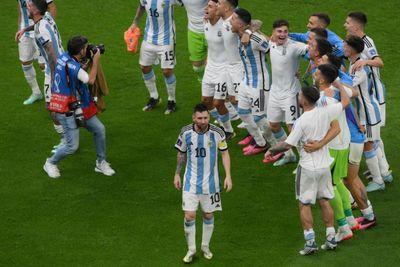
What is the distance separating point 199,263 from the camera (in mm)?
10492

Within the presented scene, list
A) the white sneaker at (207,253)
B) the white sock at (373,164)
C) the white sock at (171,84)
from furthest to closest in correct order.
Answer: the white sock at (171,84) → the white sock at (373,164) → the white sneaker at (207,253)

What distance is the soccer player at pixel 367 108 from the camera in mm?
11359

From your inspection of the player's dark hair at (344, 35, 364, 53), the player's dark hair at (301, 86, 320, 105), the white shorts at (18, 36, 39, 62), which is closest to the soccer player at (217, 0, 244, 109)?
the player's dark hair at (344, 35, 364, 53)

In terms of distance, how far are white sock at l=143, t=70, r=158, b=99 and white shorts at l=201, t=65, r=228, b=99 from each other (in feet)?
4.77

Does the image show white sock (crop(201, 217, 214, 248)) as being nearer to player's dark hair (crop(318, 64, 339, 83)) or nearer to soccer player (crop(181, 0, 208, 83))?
player's dark hair (crop(318, 64, 339, 83))

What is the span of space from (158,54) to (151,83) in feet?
1.79

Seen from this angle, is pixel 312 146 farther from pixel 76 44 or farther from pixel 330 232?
pixel 76 44

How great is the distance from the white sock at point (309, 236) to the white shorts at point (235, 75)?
352cm

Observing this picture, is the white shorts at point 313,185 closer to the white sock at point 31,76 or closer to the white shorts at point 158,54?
the white shorts at point 158,54

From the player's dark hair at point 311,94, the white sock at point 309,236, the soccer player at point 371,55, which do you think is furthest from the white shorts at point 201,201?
the soccer player at point 371,55

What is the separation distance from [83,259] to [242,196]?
8.59ft

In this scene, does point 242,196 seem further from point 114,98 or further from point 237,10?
point 114,98

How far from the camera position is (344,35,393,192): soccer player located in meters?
11.4

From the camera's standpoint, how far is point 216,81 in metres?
13.5
